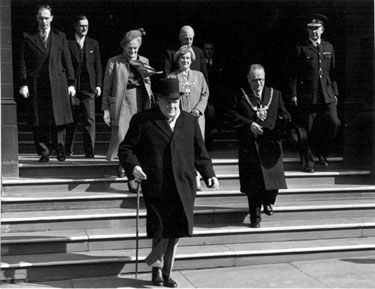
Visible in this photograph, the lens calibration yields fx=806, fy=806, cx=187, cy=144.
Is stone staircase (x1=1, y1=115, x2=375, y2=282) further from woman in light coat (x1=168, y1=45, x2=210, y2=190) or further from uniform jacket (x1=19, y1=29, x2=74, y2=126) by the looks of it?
woman in light coat (x1=168, y1=45, x2=210, y2=190)

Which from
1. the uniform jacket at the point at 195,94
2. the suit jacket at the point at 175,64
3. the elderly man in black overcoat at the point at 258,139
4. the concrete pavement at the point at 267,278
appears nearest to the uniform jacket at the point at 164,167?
the concrete pavement at the point at 267,278

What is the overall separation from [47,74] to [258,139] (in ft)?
9.58

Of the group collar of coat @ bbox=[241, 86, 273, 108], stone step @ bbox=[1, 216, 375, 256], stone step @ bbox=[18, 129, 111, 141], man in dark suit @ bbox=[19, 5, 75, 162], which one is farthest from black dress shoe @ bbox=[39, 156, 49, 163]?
collar of coat @ bbox=[241, 86, 273, 108]

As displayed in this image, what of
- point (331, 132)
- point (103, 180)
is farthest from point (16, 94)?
point (331, 132)

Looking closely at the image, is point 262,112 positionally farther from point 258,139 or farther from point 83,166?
point 83,166

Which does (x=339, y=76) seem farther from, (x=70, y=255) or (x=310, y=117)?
(x=70, y=255)

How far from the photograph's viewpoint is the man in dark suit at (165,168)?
24.6ft

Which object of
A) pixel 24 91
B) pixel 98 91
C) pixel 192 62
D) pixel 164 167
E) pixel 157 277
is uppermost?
pixel 192 62

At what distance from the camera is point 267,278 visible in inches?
311

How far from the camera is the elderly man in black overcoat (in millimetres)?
8781

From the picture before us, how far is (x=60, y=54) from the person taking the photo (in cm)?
1015

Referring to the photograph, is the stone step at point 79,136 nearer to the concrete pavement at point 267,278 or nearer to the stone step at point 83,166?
the stone step at point 83,166

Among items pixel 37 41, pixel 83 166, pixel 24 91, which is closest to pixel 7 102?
pixel 24 91

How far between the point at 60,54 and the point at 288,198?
3.36 metres
